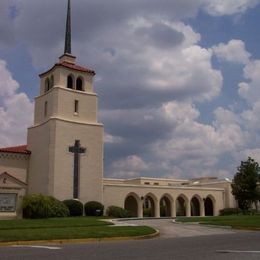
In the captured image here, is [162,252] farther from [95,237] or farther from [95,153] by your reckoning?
[95,153]

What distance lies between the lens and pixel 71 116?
156 feet

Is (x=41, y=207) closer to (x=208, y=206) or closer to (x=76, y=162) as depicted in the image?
(x=76, y=162)

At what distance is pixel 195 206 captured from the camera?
210 feet

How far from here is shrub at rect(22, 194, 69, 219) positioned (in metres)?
40.3

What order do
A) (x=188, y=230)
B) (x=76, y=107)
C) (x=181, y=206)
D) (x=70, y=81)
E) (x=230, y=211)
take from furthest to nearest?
(x=181, y=206)
(x=230, y=211)
(x=70, y=81)
(x=76, y=107)
(x=188, y=230)

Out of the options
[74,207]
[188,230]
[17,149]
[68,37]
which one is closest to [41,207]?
[74,207]

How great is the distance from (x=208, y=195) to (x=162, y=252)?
47519 millimetres

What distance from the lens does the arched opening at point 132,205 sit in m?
54.9

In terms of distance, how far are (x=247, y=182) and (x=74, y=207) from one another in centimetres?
2127

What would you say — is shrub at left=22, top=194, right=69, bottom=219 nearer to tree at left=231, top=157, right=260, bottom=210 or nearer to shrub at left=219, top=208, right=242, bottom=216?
tree at left=231, top=157, right=260, bottom=210

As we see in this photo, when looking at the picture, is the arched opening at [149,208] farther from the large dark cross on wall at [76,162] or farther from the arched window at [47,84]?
the arched window at [47,84]

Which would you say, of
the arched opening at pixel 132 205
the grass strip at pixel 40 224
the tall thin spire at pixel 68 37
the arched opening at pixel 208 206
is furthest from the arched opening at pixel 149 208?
the grass strip at pixel 40 224

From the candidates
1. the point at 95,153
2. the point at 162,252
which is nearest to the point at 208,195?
the point at 95,153

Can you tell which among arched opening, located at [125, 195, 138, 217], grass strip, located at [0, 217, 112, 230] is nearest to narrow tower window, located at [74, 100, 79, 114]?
arched opening, located at [125, 195, 138, 217]
